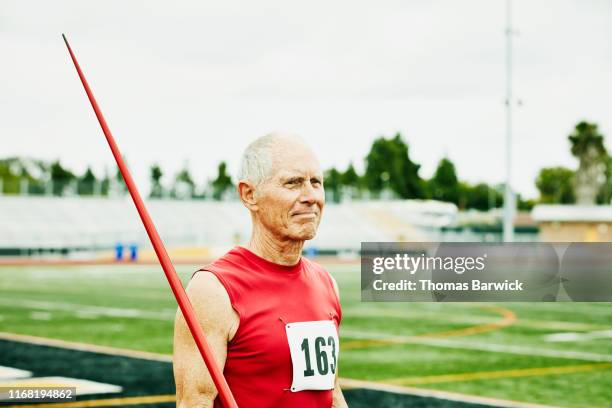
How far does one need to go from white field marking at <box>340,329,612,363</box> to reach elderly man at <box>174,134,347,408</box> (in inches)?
398

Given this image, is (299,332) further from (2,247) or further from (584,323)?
(2,247)

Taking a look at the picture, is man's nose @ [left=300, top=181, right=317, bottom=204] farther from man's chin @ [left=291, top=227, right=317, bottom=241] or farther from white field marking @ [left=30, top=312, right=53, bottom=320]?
white field marking @ [left=30, top=312, right=53, bottom=320]

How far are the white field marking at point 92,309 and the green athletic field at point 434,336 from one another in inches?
0.8

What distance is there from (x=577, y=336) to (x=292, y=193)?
13193 millimetres

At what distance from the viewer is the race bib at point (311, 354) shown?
2840 millimetres

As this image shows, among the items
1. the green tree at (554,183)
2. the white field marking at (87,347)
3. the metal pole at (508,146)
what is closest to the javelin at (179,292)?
the white field marking at (87,347)

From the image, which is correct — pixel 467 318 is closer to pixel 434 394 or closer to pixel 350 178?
pixel 434 394

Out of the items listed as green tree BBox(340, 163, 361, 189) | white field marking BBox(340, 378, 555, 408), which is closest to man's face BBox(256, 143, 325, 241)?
white field marking BBox(340, 378, 555, 408)

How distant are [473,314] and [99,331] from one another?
314 inches

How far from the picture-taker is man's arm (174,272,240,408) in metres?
2.69

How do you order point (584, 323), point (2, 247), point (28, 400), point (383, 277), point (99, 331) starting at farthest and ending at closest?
point (2, 247) → point (584, 323) → point (99, 331) → point (28, 400) → point (383, 277)

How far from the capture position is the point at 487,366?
37.7ft

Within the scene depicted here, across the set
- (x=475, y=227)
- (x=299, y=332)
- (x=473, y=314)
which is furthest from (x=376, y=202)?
(x=299, y=332)

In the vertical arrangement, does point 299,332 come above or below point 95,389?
above
